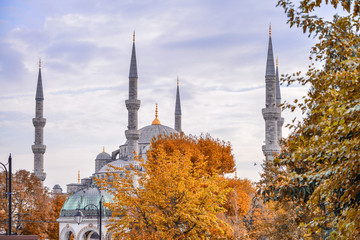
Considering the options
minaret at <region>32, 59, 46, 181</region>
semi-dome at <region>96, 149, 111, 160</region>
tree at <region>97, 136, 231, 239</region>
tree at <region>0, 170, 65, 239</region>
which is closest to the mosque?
minaret at <region>32, 59, 46, 181</region>

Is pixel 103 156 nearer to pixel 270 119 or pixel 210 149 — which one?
pixel 270 119

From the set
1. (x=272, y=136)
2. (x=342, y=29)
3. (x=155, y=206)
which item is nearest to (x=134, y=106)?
(x=272, y=136)

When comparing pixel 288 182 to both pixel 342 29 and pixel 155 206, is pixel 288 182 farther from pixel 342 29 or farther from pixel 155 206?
pixel 155 206

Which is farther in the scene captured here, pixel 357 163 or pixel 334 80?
pixel 334 80

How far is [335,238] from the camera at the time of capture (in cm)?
987

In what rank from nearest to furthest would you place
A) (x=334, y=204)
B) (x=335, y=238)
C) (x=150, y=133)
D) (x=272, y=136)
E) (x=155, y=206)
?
1. (x=335, y=238)
2. (x=334, y=204)
3. (x=155, y=206)
4. (x=272, y=136)
5. (x=150, y=133)

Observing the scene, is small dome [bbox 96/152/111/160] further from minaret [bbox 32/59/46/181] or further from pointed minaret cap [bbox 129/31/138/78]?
pointed minaret cap [bbox 129/31/138/78]

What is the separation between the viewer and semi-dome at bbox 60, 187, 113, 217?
58656 millimetres

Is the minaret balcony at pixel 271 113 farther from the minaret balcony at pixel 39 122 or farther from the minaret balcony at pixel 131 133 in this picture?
the minaret balcony at pixel 39 122

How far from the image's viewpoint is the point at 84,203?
62.0m

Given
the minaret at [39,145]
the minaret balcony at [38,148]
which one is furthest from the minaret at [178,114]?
the minaret balcony at [38,148]

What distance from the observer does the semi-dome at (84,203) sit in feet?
192

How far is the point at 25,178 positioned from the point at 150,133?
52230 millimetres

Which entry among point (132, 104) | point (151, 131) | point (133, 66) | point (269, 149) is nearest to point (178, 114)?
point (151, 131)
